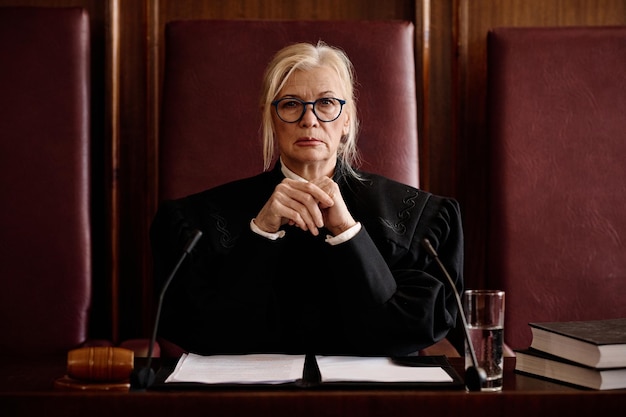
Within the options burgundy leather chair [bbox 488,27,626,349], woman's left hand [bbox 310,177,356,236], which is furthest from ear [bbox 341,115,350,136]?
burgundy leather chair [bbox 488,27,626,349]

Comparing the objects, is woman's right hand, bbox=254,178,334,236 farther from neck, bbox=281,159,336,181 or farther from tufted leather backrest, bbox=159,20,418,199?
tufted leather backrest, bbox=159,20,418,199

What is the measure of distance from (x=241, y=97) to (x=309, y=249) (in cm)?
63

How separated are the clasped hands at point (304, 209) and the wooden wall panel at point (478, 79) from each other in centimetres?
95

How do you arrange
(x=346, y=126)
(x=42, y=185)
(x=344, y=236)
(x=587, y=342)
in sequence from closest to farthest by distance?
(x=587, y=342)
(x=344, y=236)
(x=346, y=126)
(x=42, y=185)

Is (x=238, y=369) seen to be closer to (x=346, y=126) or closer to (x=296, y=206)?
(x=296, y=206)

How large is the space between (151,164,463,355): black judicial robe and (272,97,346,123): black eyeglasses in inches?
6.1

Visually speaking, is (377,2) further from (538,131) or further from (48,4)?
(48,4)

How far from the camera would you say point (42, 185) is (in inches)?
83.0

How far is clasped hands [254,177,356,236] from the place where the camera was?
58.0 inches

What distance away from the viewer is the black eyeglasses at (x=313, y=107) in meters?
1.71

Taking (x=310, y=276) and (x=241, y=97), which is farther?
(x=241, y=97)

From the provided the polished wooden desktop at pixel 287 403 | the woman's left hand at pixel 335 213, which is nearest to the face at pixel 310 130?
the woman's left hand at pixel 335 213

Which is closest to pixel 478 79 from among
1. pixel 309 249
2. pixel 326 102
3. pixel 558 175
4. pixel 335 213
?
pixel 558 175

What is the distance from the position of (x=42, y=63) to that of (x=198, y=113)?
424 mm
